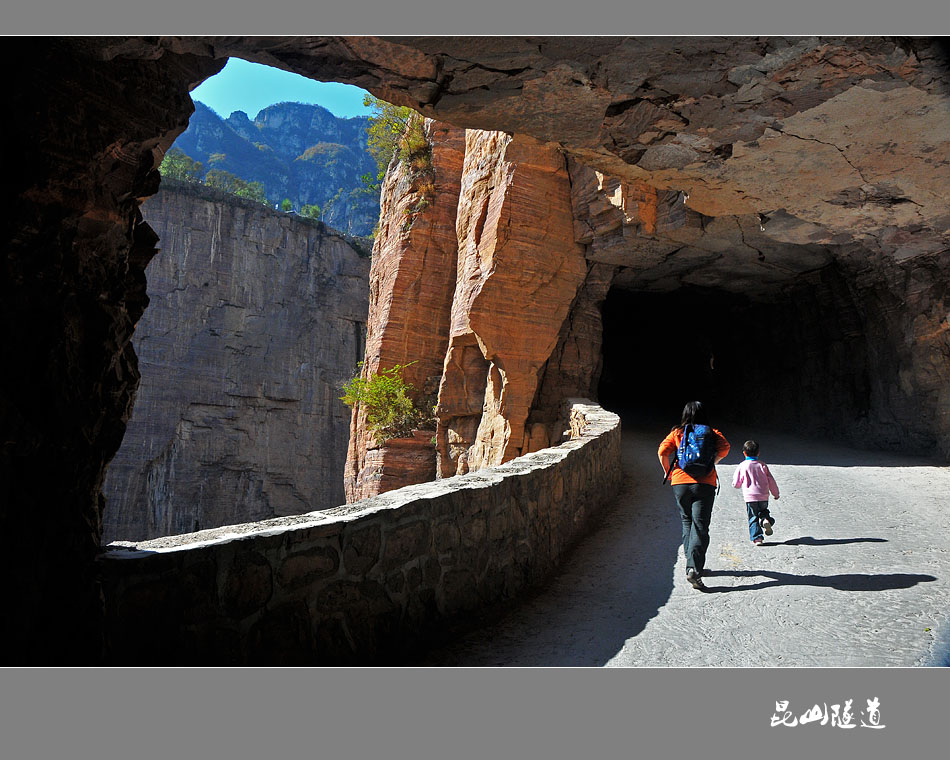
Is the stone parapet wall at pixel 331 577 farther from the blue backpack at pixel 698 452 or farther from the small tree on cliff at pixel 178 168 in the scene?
the small tree on cliff at pixel 178 168

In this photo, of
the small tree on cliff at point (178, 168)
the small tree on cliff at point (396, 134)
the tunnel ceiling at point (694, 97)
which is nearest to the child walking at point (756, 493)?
the tunnel ceiling at point (694, 97)

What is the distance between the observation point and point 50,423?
8.79ft

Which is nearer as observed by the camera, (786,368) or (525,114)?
(525,114)

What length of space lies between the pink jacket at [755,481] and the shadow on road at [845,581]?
117 cm

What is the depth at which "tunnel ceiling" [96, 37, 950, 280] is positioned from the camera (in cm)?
401

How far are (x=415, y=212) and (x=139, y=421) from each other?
18862 millimetres

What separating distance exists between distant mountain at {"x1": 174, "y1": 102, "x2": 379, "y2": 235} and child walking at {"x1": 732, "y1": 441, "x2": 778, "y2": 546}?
75.5 m

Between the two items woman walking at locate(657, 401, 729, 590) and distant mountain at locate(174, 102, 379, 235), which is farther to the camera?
distant mountain at locate(174, 102, 379, 235)

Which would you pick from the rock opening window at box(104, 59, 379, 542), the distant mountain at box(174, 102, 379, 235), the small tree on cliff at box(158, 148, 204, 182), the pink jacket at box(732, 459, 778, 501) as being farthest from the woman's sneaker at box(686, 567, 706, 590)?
the distant mountain at box(174, 102, 379, 235)

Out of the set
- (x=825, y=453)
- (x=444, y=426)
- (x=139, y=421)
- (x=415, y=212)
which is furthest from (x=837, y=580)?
(x=139, y=421)

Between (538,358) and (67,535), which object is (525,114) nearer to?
(67,535)

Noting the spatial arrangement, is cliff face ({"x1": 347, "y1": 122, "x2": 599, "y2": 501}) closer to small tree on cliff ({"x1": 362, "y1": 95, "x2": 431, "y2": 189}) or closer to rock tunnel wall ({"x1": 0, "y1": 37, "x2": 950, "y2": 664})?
small tree on cliff ({"x1": 362, "y1": 95, "x2": 431, "y2": 189})

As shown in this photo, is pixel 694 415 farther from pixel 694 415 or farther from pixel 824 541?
pixel 824 541

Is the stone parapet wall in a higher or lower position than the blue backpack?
lower
